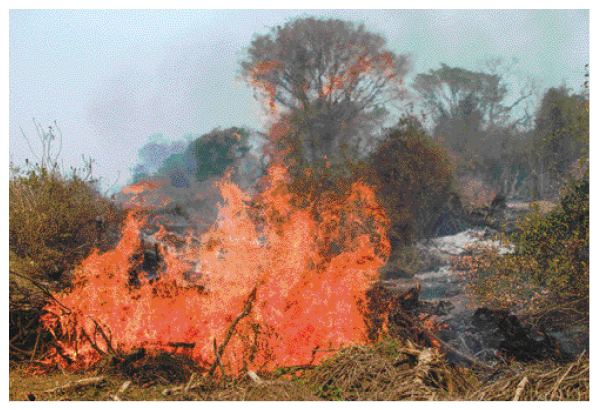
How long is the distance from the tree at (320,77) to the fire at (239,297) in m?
1.35

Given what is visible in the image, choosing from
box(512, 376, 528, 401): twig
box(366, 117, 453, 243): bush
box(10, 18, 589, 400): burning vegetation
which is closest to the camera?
box(512, 376, 528, 401): twig

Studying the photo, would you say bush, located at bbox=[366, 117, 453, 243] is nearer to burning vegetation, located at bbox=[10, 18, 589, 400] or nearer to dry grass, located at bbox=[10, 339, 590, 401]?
burning vegetation, located at bbox=[10, 18, 589, 400]

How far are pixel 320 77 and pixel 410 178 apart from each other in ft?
9.37

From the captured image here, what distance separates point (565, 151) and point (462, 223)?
230 centimetres

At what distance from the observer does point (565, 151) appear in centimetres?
671

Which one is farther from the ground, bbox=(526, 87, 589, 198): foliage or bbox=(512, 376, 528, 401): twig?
bbox=(526, 87, 589, 198): foliage

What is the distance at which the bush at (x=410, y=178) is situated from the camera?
26.4ft

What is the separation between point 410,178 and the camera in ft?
27.2

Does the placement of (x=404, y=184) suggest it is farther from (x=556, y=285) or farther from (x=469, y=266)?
(x=556, y=285)

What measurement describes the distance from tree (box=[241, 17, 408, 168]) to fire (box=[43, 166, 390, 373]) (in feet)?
4.45

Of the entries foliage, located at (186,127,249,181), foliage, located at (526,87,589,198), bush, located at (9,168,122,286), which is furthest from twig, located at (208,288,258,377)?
foliage, located at (526,87,589,198)

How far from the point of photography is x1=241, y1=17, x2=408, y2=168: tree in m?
6.92

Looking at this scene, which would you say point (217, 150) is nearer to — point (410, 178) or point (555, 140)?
point (410, 178)
